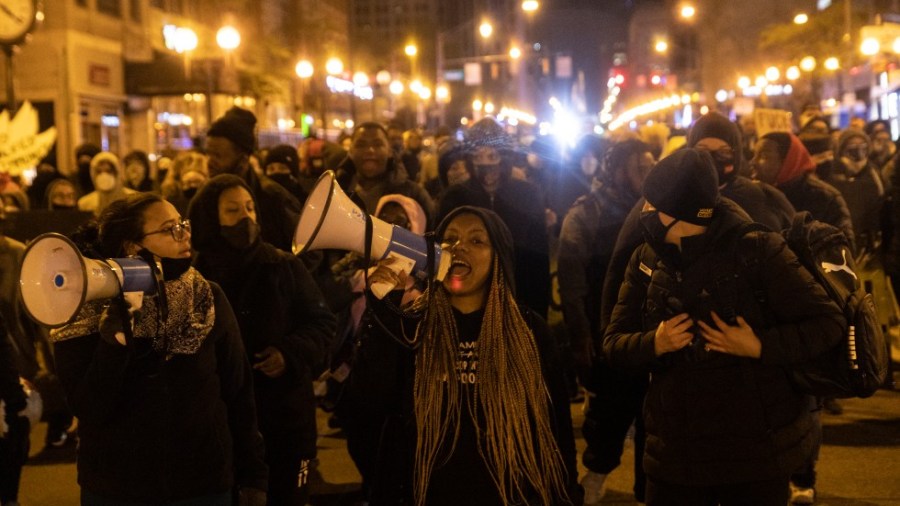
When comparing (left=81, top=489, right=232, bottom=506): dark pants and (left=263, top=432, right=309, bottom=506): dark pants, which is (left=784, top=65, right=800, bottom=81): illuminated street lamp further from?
(left=81, top=489, right=232, bottom=506): dark pants

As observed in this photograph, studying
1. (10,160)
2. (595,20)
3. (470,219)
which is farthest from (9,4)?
(595,20)

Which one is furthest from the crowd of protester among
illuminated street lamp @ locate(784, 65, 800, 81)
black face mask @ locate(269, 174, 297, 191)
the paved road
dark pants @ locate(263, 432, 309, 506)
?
illuminated street lamp @ locate(784, 65, 800, 81)

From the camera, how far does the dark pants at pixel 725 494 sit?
12.5 feet

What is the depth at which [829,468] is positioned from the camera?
7.21 m

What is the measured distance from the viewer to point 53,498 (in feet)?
23.4

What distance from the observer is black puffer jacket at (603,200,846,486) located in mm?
3740

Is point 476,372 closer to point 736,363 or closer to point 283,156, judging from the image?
point 736,363

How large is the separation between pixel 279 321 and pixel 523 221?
2478mm

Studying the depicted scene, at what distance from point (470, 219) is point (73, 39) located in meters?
22.6

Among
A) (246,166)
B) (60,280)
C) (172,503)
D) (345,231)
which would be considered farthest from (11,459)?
(345,231)

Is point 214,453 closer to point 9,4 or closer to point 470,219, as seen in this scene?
point 470,219

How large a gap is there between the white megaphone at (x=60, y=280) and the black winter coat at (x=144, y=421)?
37 cm

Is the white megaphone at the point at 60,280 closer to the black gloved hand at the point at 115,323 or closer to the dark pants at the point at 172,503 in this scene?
the black gloved hand at the point at 115,323

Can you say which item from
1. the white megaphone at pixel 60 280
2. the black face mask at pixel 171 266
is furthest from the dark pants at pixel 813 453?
the white megaphone at pixel 60 280
